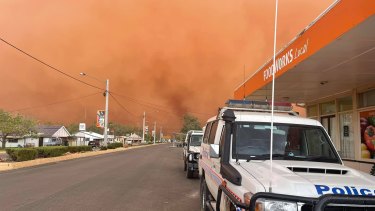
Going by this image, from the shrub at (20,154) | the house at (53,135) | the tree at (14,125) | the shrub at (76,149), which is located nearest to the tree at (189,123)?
the house at (53,135)

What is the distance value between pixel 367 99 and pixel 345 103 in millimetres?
2146

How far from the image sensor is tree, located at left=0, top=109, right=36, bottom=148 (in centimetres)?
6912

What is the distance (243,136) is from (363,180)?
200 centimetres

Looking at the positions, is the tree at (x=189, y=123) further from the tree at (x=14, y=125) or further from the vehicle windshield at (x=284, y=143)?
the vehicle windshield at (x=284, y=143)

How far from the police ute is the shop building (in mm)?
2185

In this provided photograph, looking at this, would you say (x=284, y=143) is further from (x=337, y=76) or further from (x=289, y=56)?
(x=337, y=76)

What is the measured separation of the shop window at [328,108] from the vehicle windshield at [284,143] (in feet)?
39.1

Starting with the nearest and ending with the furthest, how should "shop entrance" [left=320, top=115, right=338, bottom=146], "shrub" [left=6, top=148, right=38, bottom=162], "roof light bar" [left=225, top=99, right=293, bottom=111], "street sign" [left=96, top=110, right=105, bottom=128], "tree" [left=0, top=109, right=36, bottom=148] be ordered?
1. "roof light bar" [left=225, top=99, right=293, bottom=111]
2. "shop entrance" [left=320, top=115, right=338, bottom=146]
3. "shrub" [left=6, top=148, right=38, bottom=162]
4. "street sign" [left=96, top=110, right=105, bottom=128]
5. "tree" [left=0, top=109, right=36, bottom=148]

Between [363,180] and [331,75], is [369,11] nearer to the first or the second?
[363,180]

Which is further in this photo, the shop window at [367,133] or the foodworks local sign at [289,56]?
the shop window at [367,133]

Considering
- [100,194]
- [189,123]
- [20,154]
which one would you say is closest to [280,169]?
[100,194]

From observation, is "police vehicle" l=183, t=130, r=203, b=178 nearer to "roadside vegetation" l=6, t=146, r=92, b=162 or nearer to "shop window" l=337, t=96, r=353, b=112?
"shop window" l=337, t=96, r=353, b=112

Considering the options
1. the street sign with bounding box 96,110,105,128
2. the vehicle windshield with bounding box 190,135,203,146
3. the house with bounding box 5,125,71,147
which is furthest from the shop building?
the house with bounding box 5,125,71,147

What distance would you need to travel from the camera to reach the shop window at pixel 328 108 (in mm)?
17719
